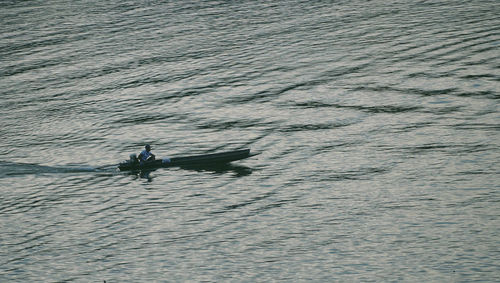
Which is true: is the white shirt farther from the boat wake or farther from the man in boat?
the boat wake

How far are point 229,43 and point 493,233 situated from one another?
57.8 m

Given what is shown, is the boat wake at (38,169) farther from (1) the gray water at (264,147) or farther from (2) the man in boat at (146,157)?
(2) the man in boat at (146,157)

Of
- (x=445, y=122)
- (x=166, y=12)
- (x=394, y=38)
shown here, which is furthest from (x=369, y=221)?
(x=166, y=12)

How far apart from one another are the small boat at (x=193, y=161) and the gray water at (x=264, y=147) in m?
0.72

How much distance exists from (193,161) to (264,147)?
282 inches

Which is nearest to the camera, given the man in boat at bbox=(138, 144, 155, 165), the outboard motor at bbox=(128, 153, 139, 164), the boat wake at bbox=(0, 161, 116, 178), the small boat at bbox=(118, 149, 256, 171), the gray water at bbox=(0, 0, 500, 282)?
the gray water at bbox=(0, 0, 500, 282)

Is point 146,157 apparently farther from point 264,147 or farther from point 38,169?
point 264,147

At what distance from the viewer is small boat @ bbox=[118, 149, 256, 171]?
5416 centimetres

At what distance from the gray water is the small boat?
0.72 m

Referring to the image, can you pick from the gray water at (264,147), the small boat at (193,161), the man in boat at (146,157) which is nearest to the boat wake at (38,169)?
the gray water at (264,147)

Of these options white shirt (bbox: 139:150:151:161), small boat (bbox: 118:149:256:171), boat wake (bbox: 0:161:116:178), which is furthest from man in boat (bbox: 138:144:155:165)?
boat wake (bbox: 0:161:116:178)

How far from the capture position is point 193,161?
A: 5447cm

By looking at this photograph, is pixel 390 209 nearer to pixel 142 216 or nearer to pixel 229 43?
pixel 142 216

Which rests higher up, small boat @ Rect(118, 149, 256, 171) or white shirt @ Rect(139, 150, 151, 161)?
white shirt @ Rect(139, 150, 151, 161)
